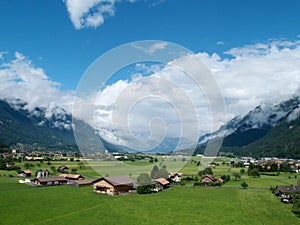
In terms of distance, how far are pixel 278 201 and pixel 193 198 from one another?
9283mm

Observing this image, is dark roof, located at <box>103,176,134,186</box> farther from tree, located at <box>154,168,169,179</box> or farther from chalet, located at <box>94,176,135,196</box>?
tree, located at <box>154,168,169,179</box>

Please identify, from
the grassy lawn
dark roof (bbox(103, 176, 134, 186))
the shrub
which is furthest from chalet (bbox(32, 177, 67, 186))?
the shrub

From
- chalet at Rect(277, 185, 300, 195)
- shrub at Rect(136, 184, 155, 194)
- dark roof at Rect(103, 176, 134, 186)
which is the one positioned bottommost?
shrub at Rect(136, 184, 155, 194)

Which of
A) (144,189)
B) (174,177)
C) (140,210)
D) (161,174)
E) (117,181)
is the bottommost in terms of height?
(140,210)

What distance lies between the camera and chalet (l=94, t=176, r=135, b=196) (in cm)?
3510

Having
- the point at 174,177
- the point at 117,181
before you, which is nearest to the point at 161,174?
the point at 174,177

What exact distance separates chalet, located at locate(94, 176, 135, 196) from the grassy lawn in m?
2.28

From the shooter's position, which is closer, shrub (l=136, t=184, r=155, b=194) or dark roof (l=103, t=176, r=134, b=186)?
shrub (l=136, t=184, r=155, b=194)

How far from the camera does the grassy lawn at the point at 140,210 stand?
21141 millimetres

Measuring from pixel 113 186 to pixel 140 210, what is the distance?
11023 mm

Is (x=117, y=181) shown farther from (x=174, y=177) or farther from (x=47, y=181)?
(x=174, y=177)

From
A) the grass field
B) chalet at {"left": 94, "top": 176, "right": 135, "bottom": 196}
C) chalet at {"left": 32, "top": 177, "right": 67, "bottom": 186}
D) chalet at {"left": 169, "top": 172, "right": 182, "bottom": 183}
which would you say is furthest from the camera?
chalet at {"left": 169, "top": 172, "right": 182, "bottom": 183}

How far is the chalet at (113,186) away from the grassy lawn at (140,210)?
2.28 metres

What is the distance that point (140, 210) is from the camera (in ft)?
81.0
